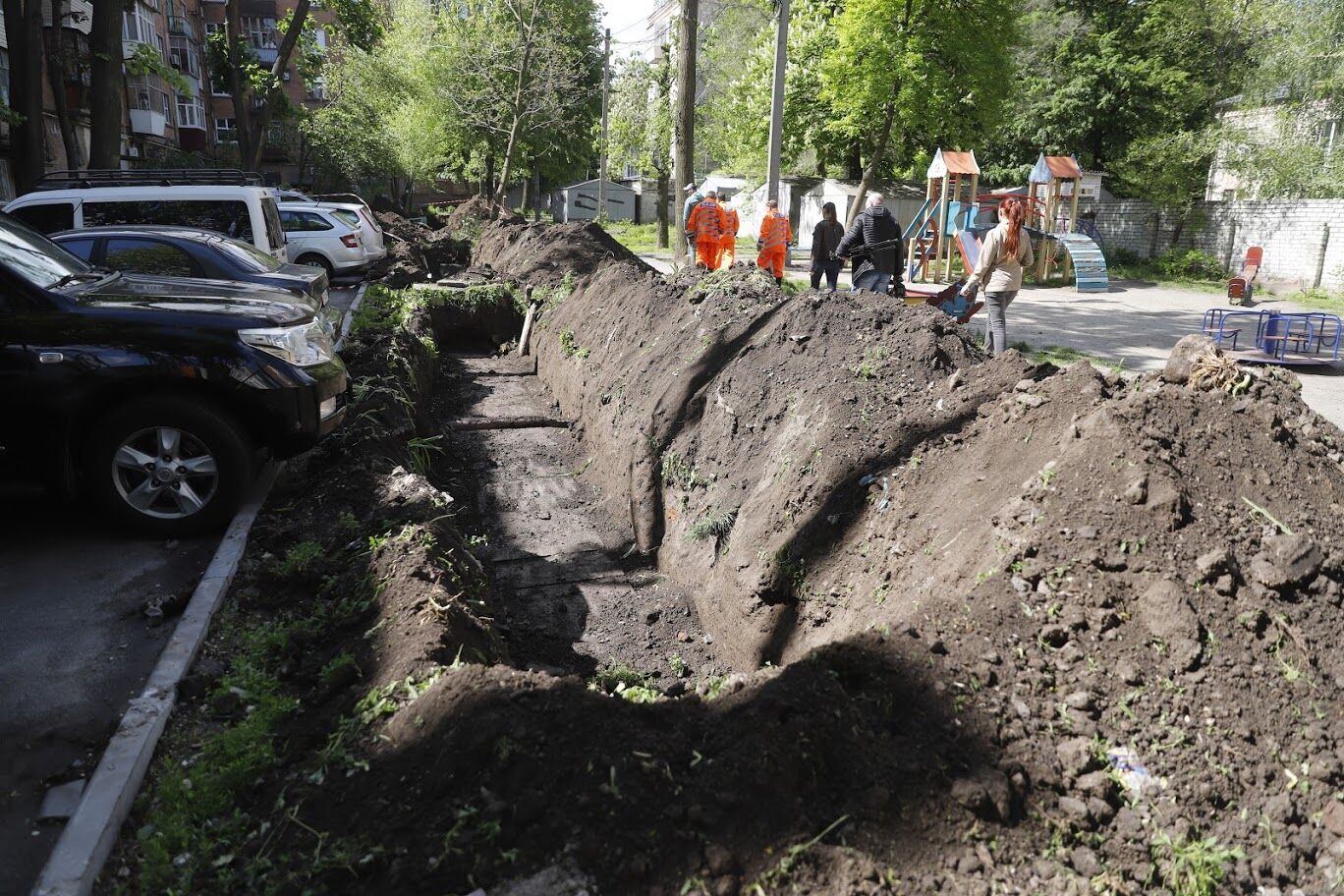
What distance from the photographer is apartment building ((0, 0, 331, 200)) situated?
29859 mm

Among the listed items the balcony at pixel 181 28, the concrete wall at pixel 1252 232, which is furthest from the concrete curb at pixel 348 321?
the balcony at pixel 181 28

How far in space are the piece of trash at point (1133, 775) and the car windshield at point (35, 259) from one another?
6.22m

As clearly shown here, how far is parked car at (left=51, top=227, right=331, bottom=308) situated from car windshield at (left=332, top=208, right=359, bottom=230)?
34.0 ft

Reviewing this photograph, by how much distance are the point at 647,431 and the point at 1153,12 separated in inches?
1488

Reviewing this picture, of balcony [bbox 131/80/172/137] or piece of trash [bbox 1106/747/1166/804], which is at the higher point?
balcony [bbox 131/80/172/137]

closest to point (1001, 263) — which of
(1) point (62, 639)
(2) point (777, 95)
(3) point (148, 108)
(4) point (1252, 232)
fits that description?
(2) point (777, 95)

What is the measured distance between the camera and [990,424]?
17.3 feet

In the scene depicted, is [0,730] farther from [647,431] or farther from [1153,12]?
[1153,12]

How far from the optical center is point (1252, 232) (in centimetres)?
2559

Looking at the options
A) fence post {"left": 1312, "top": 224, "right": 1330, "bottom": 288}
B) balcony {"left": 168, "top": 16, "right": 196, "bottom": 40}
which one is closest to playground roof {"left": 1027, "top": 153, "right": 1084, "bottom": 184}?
fence post {"left": 1312, "top": 224, "right": 1330, "bottom": 288}

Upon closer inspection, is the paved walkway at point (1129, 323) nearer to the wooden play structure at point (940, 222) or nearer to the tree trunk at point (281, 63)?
the wooden play structure at point (940, 222)

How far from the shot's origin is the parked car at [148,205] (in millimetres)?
10500

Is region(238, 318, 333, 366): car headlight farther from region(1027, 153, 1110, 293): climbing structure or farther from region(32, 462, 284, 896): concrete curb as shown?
region(1027, 153, 1110, 293): climbing structure

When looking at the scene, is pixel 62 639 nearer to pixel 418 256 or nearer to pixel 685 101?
pixel 685 101
